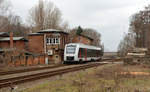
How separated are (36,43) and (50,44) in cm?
388

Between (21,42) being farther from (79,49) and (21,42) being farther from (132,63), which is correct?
(132,63)

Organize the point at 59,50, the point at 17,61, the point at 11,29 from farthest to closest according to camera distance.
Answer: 1. the point at 11,29
2. the point at 59,50
3. the point at 17,61

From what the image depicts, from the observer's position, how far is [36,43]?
43500 millimetres

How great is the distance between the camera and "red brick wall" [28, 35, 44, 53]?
4288cm

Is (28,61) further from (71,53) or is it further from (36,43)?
(36,43)

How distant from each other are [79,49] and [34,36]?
51.8 feet

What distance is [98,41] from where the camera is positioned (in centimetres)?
9250

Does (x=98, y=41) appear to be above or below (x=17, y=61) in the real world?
above

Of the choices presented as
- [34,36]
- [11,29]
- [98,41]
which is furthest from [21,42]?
[98,41]

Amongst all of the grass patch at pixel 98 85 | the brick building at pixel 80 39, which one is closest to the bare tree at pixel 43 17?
the brick building at pixel 80 39

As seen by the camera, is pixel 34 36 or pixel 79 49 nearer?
pixel 79 49

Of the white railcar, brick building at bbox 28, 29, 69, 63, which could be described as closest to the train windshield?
the white railcar

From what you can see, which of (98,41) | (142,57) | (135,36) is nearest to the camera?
(142,57)

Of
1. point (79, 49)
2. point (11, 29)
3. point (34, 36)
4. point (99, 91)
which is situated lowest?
point (99, 91)
